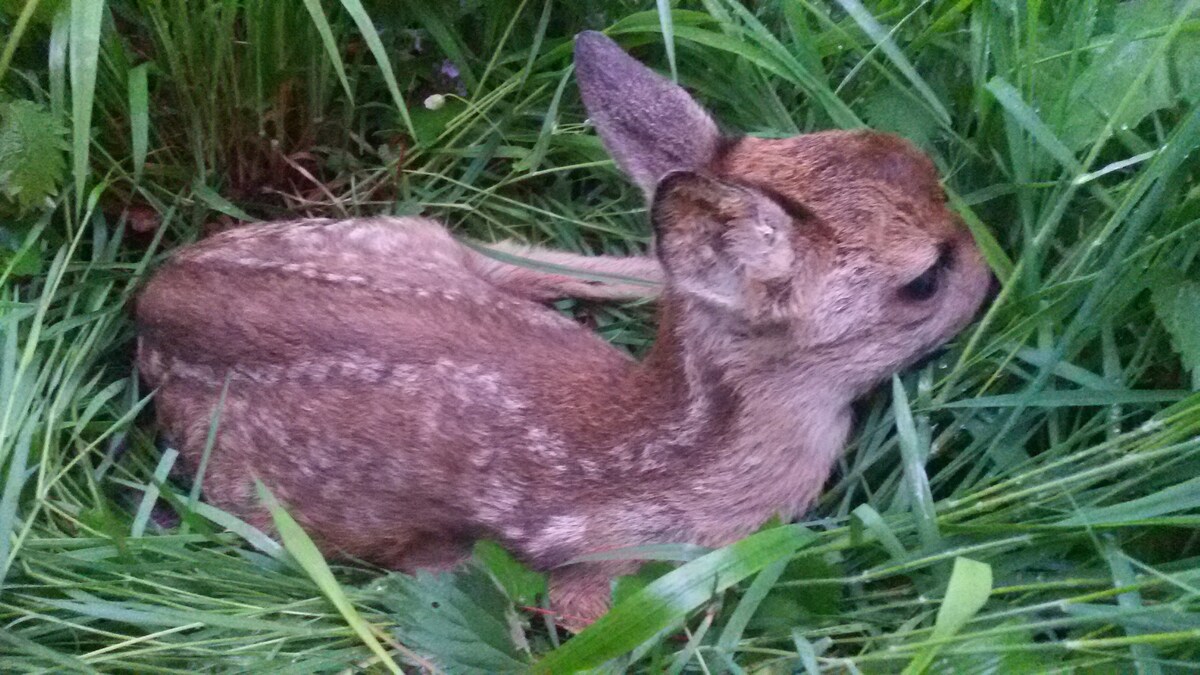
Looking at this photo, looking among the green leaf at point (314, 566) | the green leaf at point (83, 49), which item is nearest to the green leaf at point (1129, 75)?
the green leaf at point (314, 566)

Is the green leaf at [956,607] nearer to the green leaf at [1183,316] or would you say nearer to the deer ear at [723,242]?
the green leaf at [1183,316]

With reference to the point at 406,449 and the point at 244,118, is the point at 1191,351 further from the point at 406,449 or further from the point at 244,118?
the point at 244,118

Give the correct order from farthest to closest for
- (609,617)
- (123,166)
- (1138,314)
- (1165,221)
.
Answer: (123,166) → (1138,314) → (1165,221) → (609,617)

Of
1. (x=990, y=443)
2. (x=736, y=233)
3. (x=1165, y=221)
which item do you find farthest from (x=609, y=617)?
(x=1165, y=221)

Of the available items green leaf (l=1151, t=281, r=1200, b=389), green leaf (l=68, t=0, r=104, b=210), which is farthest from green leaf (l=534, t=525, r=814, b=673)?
green leaf (l=68, t=0, r=104, b=210)

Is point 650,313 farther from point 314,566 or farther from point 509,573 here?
point 314,566
